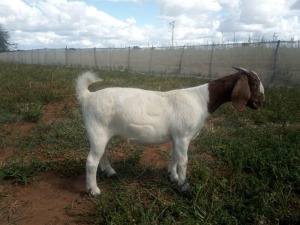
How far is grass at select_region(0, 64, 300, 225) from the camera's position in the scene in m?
3.69

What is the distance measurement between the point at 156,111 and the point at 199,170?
3.57 ft

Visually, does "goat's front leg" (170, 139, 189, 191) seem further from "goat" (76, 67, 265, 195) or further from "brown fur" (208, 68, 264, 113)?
"brown fur" (208, 68, 264, 113)

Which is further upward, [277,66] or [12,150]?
[277,66]

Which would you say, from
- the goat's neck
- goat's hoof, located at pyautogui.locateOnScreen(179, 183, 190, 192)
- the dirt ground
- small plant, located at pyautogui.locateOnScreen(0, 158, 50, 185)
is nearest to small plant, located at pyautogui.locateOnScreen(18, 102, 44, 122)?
the dirt ground

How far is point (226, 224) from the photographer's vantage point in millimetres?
3504

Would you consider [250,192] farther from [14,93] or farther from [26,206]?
[14,93]

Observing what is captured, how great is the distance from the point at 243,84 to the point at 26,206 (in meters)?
3.13

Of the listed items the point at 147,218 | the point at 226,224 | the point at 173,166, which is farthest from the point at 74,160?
the point at 226,224

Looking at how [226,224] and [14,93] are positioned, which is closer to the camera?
[226,224]

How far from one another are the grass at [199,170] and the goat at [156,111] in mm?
421

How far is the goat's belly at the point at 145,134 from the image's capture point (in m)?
4.12

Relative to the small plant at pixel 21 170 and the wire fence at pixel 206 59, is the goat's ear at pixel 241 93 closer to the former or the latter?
the small plant at pixel 21 170

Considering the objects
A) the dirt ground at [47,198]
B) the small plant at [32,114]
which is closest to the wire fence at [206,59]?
the small plant at [32,114]

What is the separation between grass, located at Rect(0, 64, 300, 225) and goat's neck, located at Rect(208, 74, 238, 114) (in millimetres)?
938
